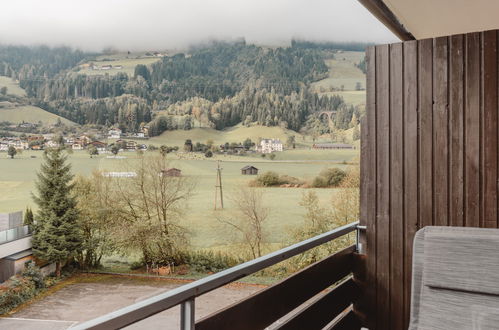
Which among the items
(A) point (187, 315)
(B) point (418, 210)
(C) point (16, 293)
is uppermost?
(B) point (418, 210)

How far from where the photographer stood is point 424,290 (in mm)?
1379

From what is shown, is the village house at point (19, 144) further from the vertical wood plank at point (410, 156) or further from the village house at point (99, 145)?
the vertical wood plank at point (410, 156)

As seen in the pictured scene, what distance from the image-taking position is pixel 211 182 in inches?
597

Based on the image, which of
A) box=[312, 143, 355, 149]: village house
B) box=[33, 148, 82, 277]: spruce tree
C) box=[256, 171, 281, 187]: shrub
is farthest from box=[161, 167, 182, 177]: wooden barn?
box=[312, 143, 355, 149]: village house

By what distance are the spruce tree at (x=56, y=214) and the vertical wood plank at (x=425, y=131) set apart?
41.0 ft

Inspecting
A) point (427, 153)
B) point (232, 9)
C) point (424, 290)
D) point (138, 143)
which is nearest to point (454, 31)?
point (427, 153)

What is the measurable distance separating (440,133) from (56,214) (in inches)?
539

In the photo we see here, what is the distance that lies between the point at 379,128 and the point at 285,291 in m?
0.83

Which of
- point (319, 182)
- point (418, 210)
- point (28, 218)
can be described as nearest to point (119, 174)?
point (28, 218)

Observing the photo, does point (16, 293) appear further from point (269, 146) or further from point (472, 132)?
point (472, 132)

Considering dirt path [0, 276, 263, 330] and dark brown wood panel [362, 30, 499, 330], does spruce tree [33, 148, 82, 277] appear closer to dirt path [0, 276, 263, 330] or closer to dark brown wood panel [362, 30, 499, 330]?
dirt path [0, 276, 263, 330]

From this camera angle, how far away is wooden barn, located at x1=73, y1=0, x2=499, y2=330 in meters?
1.33

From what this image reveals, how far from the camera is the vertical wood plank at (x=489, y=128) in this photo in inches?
64.5

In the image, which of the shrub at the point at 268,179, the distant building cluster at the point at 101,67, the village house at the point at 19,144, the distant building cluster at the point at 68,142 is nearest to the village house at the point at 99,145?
the distant building cluster at the point at 68,142
